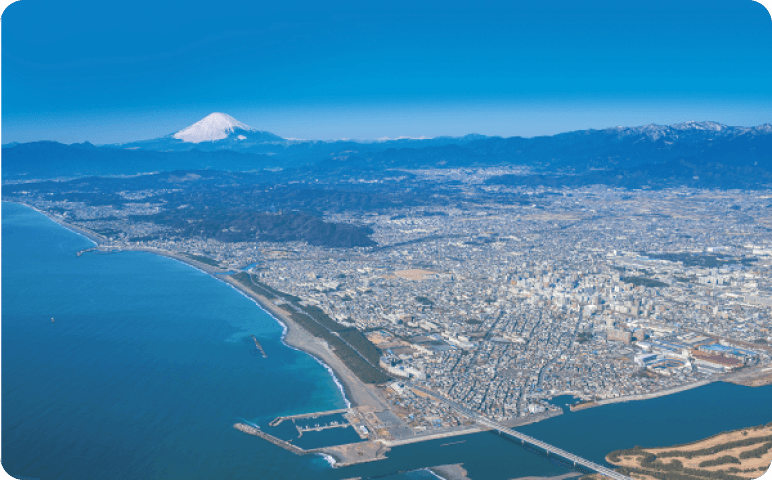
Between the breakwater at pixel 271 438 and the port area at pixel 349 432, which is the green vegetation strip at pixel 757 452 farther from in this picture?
the breakwater at pixel 271 438

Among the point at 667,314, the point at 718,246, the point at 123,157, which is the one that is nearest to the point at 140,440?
the point at 667,314

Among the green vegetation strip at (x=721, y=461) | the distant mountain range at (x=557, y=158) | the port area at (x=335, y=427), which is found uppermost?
the distant mountain range at (x=557, y=158)

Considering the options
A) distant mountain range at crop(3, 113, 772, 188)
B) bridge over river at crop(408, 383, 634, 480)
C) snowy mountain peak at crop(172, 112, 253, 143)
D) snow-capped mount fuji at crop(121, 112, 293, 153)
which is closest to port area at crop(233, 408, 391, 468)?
bridge over river at crop(408, 383, 634, 480)

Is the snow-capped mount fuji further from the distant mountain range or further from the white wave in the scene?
the white wave

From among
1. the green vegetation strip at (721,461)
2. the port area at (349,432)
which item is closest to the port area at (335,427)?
the port area at (349,432)

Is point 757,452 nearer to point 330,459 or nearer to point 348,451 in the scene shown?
point 348,451

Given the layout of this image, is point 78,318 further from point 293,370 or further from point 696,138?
point 696,138
